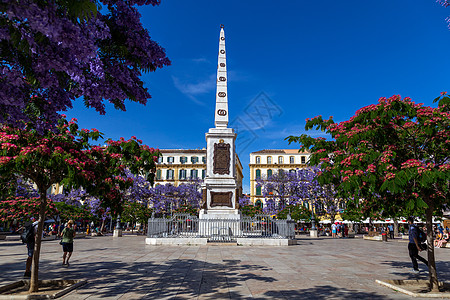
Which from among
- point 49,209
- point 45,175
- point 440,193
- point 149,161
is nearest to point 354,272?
point 440,193

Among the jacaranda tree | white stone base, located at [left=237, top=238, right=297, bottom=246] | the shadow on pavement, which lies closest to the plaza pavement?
the shadow on pavement

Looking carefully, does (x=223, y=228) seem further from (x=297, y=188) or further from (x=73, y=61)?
(x=297, y=188)

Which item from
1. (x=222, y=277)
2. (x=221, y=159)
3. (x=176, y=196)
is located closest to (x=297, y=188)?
(x=176, y=196)

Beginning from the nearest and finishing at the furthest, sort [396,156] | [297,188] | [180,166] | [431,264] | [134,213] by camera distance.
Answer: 1. [431,264]
2. [396,156]
3. [134,213]
4. [297,188]
5. [180,166]

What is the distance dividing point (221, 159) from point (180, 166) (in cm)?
5463

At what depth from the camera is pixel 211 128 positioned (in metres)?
24.1

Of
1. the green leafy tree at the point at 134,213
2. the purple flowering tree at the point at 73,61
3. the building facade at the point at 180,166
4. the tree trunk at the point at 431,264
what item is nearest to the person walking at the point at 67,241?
the purple flowering tree at the point at 73,61

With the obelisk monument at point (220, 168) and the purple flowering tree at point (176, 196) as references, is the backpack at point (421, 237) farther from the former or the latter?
the purple flowering tree at point (176, 196)

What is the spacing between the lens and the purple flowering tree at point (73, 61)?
133 inches

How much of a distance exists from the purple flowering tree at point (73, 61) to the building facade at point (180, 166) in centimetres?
7040

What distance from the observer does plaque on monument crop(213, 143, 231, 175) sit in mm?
23047

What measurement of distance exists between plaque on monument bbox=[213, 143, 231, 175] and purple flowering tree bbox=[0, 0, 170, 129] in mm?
17909

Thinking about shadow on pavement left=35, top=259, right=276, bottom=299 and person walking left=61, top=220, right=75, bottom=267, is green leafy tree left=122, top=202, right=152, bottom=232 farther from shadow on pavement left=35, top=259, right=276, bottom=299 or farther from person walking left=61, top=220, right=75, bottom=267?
person walking left=61, top=220, right=75, bottom=267

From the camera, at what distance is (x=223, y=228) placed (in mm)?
20250
